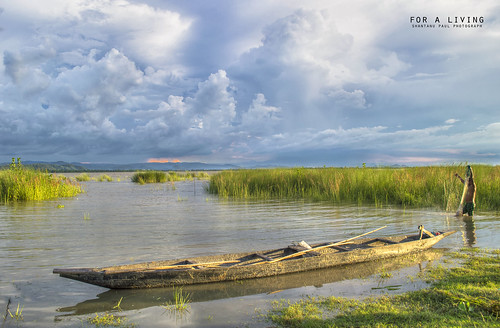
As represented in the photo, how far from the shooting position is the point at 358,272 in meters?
7.27

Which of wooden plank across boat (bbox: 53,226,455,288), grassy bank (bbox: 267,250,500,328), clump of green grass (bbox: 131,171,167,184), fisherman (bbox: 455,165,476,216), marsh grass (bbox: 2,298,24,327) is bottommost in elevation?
marsh grass (bbox: 2,298,24,327)

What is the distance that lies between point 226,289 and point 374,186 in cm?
1403

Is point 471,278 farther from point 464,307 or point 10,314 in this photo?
point 10,314

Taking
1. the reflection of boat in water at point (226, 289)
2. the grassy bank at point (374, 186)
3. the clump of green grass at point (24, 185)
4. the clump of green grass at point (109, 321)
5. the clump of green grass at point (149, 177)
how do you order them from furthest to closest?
1. the clump of green grass at point (149, 177)
2. the clump of green grass at point (24, 185)
3. the grassy bank at point (374, 186)
4. the reflection of boat in water at point (226, 289)
5. the clump of green grass at point (109, 321)

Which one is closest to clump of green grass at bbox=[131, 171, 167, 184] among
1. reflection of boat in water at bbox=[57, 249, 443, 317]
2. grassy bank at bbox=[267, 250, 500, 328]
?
reflection of boat in water at bbox=[57, 249, 443, 317]

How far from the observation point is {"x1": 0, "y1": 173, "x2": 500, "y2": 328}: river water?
18.3ft

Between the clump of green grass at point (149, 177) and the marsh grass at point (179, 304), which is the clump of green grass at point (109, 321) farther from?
the clump of green grass at point (149, 177)

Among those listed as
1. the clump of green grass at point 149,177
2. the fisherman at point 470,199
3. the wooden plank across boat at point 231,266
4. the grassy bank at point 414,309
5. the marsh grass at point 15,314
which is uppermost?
the clump of green grass at point 149,177

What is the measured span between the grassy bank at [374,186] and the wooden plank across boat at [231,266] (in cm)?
879

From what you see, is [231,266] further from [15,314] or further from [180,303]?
[15,314]

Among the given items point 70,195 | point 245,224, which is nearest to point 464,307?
point 245,224

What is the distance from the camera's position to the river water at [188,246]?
557 cm

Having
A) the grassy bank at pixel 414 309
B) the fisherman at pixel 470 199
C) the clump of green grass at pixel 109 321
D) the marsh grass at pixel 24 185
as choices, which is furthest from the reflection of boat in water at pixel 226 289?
the marsh grass at pixel 24 185

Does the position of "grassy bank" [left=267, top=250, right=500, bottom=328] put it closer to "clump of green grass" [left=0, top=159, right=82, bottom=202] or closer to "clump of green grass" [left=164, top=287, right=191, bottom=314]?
"clump of green grass" [left=164, top=287, right=191, bottom=314]
